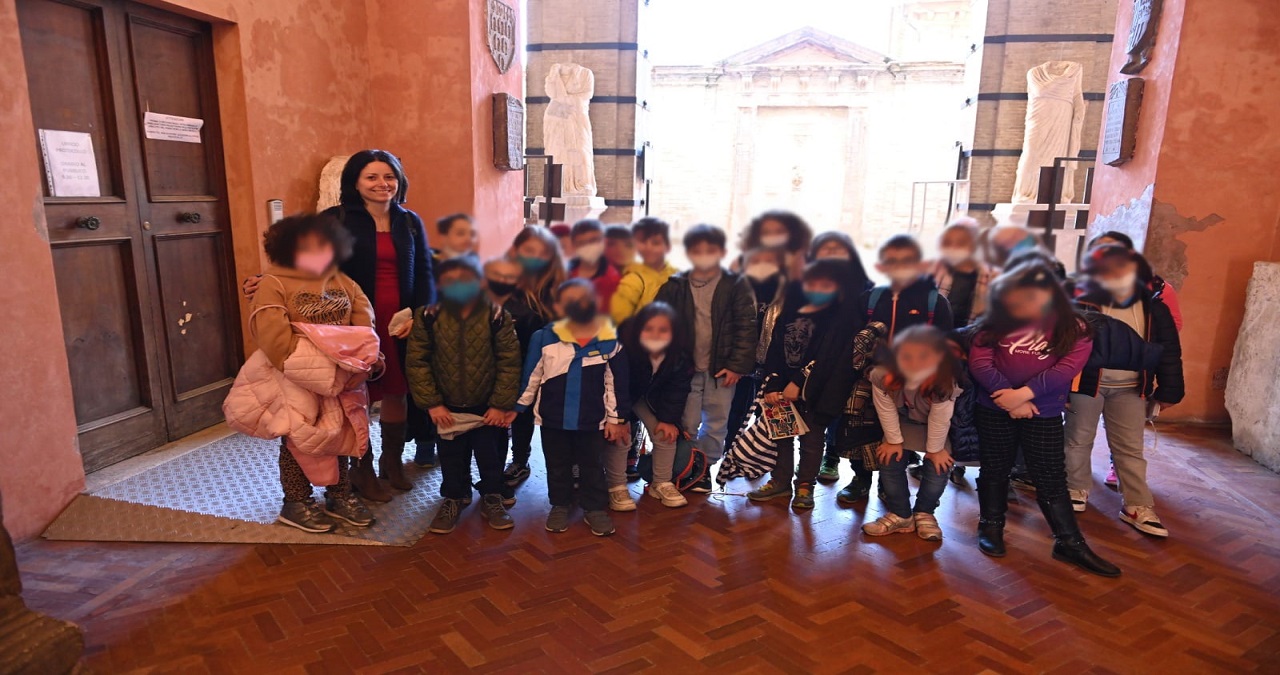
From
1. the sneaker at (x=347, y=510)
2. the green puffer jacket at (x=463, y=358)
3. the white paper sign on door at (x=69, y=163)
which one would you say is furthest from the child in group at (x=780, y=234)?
the white paper sign on door at (x=69, y=163)

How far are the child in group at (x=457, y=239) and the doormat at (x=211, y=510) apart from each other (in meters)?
1.47

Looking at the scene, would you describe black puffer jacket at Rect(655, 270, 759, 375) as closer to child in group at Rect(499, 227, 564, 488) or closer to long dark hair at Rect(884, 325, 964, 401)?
child in group at Rect(499, 227, 564, 488)

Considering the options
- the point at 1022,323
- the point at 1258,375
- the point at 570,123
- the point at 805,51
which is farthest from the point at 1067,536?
the point at 805,51

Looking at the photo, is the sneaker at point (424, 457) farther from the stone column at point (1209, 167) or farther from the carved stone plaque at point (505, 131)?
the stone column at point (1209, 167)

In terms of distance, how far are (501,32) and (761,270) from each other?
13.1ft

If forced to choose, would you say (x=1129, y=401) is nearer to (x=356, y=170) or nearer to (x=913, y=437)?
(x=913, y=437)

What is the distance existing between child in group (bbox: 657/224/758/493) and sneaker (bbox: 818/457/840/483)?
84 centimetres

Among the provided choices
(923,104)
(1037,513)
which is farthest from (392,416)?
(923,104)

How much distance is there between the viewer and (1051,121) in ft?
29.2

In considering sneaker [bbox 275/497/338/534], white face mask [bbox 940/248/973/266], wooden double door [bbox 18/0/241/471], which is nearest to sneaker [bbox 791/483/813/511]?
white face mask [bbox 940/248/973/266]

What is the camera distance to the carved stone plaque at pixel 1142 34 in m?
5.04

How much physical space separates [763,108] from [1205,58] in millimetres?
7367

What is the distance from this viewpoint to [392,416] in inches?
148

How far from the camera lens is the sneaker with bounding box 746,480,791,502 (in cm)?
387
